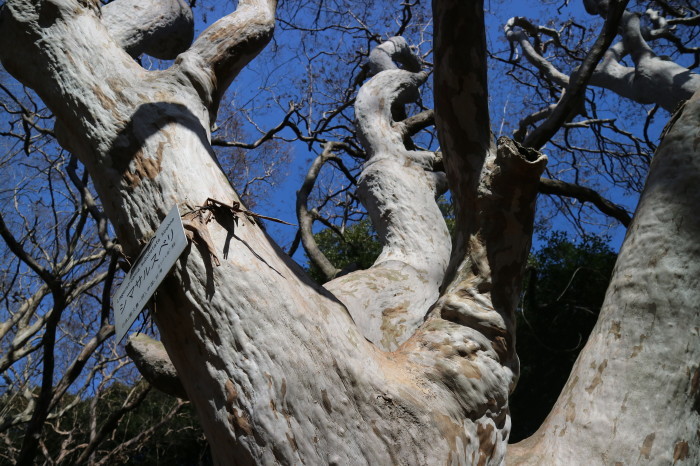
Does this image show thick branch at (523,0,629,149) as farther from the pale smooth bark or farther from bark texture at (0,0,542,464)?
bark texture at (0,0,542,464)

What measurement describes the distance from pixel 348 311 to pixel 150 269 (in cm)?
56

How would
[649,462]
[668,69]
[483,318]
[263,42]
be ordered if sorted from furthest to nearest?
[668,69], [263,42], [483,318], [649,462]

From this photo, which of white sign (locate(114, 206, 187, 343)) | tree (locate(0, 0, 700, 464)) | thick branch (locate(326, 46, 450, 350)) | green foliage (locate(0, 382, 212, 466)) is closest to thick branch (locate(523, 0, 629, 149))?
thick branch (locate(326, 46, 450, 350))

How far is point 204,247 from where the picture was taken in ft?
4.86

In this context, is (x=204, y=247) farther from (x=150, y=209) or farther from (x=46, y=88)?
(x=46, y=88)

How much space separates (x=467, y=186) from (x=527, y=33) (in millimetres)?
5642

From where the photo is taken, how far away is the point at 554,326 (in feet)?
19.8

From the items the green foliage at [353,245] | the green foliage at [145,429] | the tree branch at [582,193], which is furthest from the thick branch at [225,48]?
the green foliage at [145,429]

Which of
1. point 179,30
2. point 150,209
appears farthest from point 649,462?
point 179,30

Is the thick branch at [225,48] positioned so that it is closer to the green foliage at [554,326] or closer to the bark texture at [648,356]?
the bark texture at [648,356]

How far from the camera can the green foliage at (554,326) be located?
5.86 meters

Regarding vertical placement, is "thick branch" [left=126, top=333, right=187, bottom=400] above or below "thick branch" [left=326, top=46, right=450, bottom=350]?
below

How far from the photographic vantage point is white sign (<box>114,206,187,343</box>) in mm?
1422

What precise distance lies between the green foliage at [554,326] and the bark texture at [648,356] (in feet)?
14.3
